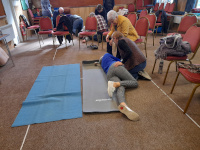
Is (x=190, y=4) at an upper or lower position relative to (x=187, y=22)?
→ upper

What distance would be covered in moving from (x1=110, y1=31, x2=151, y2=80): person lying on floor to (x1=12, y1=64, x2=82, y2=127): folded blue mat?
0.86 m

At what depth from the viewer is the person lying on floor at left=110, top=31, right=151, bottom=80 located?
2062 mm

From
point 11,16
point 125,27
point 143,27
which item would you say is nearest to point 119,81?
point 125,27

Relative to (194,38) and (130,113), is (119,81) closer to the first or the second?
(130,113)

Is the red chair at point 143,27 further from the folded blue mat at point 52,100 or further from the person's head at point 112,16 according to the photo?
the folded blue mat at point 52,100

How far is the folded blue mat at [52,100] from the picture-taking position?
1.63 metres

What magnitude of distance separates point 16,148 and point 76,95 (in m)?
0.90

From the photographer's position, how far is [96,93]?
1979 mm

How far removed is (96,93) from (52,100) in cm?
60

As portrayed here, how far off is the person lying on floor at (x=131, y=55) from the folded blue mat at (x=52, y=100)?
855mm

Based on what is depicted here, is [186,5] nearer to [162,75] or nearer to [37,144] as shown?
[162,75]

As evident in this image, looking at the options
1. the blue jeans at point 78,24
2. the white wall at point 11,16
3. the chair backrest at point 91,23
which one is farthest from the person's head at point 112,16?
the white wall at point 11,16

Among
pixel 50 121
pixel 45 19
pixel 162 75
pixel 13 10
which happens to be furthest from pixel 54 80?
pixel 13 10

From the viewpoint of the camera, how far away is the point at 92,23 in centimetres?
407
